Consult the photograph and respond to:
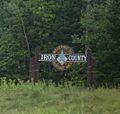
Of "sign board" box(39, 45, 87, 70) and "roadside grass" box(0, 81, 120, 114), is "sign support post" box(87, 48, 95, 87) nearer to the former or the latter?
"sign board" box(39, 45, 87, 70)

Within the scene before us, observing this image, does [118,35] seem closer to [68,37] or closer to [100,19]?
[100,19]

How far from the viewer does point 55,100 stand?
37.6 ft

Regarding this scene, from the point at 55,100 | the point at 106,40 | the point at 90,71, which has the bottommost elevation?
the point at 55,100

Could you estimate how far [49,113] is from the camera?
31.9 feet

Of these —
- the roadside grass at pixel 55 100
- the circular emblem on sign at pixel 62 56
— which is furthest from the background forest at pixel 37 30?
the roadside grass at pixel 55 100

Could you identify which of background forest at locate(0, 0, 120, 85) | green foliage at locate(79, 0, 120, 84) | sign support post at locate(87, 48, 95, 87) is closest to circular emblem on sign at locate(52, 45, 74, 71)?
sign support post at locate(87, 48, 95, 87)

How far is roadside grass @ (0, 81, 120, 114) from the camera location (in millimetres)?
10062

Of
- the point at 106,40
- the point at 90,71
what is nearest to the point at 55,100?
the point at 90,71

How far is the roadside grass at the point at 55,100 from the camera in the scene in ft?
33.0

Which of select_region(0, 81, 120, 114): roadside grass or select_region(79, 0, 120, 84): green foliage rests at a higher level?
select_region(79, 0, 120, 84): green foliage

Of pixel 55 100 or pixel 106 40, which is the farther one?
pixel 106 40

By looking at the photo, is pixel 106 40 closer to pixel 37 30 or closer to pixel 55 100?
pixel 37 30

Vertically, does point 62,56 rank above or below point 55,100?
above

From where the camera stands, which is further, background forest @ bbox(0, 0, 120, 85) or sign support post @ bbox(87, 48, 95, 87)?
background forest @ bbox(0, 0, 120, 85)
